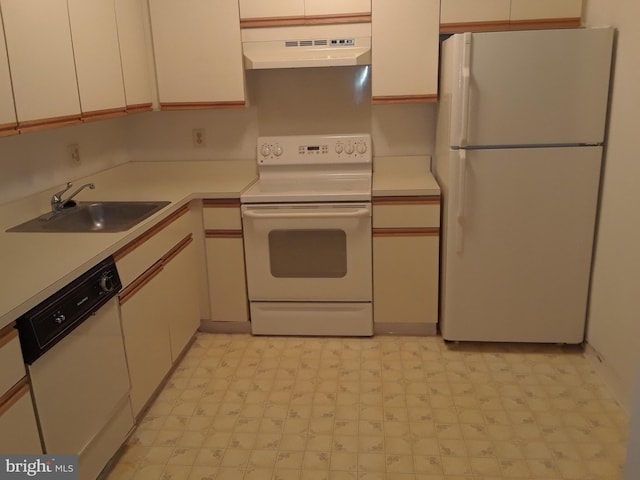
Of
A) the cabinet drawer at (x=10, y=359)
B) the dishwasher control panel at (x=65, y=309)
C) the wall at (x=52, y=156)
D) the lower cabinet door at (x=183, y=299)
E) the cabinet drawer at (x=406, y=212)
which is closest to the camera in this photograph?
the cabinet drawer at (x=10, y=359)

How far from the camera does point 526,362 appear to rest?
2799 millimetres

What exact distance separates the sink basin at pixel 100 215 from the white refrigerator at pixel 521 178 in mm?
1480

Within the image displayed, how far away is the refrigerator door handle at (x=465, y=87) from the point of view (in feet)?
8.04

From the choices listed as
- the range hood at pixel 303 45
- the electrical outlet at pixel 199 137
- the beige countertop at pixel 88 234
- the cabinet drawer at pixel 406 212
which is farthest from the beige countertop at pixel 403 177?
the electrical outlet at pixel 199 137

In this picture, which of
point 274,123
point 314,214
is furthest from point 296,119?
point 314,214

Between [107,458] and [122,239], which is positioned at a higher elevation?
[122,239]

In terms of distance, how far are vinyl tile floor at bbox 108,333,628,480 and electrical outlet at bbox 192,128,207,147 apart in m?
1.28

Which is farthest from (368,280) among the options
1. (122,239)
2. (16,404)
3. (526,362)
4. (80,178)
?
(16,404)

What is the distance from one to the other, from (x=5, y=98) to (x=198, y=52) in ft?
4.27

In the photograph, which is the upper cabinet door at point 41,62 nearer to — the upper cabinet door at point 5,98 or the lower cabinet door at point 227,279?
the upper cabinet door at point 5,98

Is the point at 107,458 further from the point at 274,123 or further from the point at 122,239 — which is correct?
the point at 274,123

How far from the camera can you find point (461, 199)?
265cm

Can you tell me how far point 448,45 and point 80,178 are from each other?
2.03 metres

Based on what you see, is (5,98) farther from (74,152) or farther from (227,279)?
(227,279)
